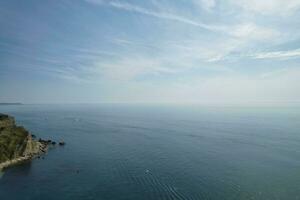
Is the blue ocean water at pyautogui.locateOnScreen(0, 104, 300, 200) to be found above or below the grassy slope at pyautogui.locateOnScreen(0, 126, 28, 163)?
below

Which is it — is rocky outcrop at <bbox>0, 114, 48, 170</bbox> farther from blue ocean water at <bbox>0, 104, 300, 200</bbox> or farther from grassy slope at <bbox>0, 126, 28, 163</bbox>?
blue ocean water at <bbox>0, 104, 300, 200</bbox>

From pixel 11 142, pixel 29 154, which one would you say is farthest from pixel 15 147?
pixel 29 154

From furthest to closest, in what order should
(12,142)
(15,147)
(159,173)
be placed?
(12,142), (15,147), (159,173)

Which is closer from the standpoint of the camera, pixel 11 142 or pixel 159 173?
pixel 159 173

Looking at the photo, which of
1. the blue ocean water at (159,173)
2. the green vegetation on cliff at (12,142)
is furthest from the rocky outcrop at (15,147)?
the blue ocean water at (159,173)

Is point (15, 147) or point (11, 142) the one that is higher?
point (11, 142)

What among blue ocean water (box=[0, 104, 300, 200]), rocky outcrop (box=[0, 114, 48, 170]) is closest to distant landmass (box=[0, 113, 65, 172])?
rocky outcrop (box=[0, 114, 48, 170])

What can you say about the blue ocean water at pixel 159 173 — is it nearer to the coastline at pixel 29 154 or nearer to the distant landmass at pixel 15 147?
the coastline at pixel 29 154

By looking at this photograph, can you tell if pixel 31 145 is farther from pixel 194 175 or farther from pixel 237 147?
pixel 237 147

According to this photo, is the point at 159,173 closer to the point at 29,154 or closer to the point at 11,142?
the point at 29,154
